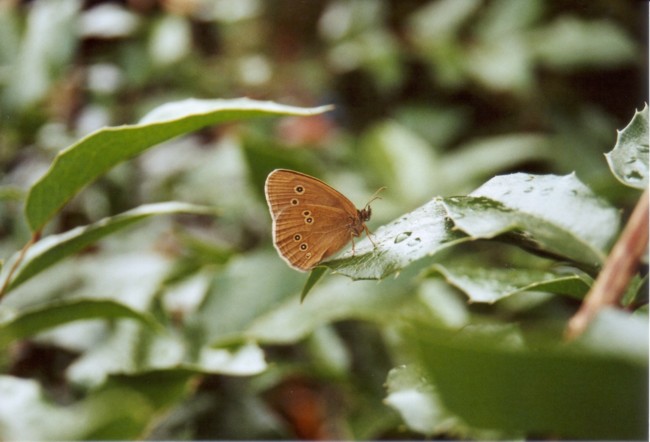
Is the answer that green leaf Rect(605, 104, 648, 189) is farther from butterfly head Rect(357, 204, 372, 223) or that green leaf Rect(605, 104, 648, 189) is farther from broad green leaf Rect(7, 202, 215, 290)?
broad green leaf Rect(7, 202, 215, 290)

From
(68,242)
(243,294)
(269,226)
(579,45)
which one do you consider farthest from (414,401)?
(579,45)

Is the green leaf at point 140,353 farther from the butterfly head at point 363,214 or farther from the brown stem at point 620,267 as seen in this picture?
the brown stem at point 620,267

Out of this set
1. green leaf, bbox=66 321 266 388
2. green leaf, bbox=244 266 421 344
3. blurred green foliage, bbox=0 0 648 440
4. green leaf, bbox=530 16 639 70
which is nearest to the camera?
blurred green foliage, bbox=0 0 648 440

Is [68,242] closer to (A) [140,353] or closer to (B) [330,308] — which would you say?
(A) [140,353]

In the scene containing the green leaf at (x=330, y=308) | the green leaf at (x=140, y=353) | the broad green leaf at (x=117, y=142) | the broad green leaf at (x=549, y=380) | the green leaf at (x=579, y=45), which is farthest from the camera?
the green leaf at (x=579, y=45)

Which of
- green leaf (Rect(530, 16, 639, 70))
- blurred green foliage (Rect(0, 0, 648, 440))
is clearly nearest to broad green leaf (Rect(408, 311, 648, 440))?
blurred green foliage (Rect(0, 0, 648, 440))

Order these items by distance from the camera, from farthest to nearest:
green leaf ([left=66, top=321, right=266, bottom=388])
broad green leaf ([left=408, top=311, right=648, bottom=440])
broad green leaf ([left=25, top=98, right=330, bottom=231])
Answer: green leaf ([left=66, top=321, right=266, bottom=388])
broad green leaf ([left=25, top=98, right=330, bottom=231])
broad green leaf ([left=408, top=311, right=648, bottom=440])

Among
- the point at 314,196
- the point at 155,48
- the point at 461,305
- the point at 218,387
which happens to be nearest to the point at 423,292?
the point at 461,305

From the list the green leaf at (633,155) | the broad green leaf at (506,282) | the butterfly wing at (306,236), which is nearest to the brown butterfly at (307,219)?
the butterfly wing at (306,236)
